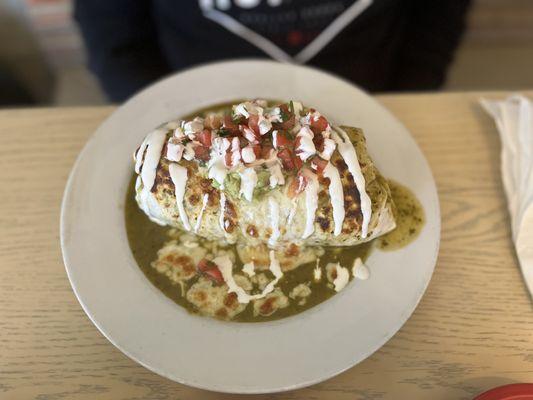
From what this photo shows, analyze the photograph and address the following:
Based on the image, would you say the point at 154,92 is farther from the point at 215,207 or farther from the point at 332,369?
the point at 332,369

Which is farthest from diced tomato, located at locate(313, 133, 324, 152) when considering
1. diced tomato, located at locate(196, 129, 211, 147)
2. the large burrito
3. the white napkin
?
the white napkin

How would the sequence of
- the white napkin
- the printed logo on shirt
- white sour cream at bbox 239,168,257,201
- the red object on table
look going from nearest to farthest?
the red object on table, white sour cream at bbox 239,168,257,201, the white napkin, the printed logo on shirt

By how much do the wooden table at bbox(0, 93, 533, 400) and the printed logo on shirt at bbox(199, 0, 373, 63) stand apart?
1.12 feet

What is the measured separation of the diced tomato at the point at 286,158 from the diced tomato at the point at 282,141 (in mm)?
10

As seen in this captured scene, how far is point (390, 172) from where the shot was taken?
3.86ft

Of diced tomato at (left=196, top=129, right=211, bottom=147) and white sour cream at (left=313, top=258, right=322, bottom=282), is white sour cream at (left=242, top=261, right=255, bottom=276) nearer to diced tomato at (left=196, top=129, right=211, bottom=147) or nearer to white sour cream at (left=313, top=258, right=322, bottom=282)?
white sour cream at (left=313, top=258, right=322, bottom=282)

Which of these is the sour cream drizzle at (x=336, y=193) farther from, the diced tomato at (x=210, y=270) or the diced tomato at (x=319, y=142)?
the diced tomato at (x=210, y=270)

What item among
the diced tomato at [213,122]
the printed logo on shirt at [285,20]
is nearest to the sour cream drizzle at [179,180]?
the diced tomato at [213,122]

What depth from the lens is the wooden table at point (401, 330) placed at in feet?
3.24

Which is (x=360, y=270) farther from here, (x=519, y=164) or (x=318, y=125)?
(x=519, y=164)

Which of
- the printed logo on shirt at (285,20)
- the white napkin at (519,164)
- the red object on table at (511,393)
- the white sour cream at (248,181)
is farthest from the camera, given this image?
the printed logo on shirt at (285,20)

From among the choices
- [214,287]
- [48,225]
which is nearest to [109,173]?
[48,225]

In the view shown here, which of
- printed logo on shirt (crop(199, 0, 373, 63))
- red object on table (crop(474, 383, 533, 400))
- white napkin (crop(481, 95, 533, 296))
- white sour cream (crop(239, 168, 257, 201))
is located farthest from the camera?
printed logo on shirt (crop(199, 0, 373, 63))

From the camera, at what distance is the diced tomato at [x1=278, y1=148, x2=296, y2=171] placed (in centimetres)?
103
